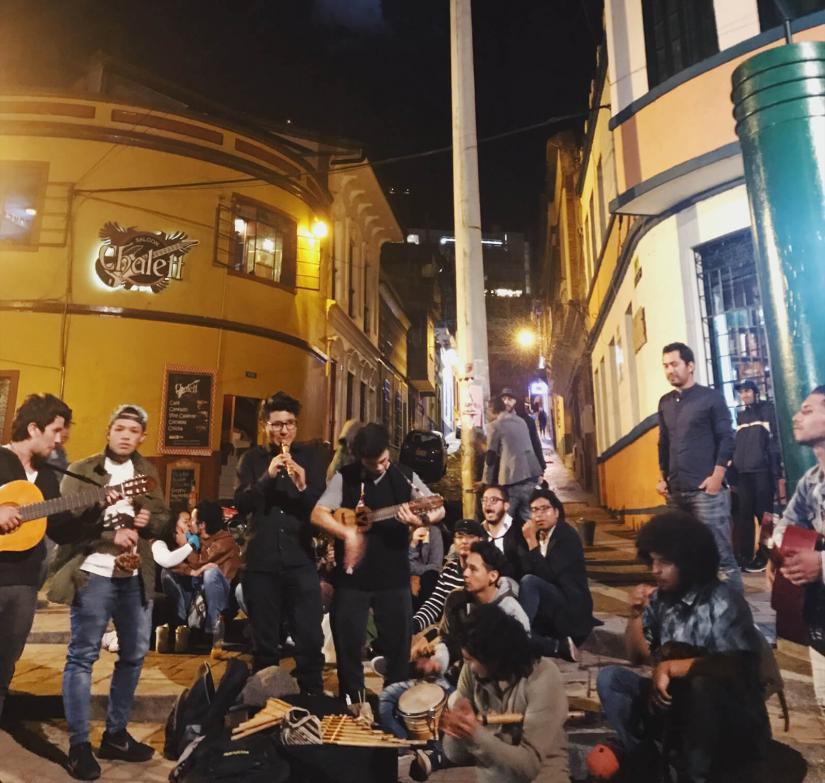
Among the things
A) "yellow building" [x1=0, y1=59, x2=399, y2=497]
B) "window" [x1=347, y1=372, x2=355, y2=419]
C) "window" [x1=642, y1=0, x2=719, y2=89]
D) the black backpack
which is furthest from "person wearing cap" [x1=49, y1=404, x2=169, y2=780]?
"window" [x1=347, y1=372, x2=355, y2=419]

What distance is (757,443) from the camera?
5785 millimetres

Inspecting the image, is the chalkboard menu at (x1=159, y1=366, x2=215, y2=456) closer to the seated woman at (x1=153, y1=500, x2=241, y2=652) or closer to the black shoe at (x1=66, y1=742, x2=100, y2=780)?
the seated woman at (x1=153, y1=500, x2=241, y2=652)

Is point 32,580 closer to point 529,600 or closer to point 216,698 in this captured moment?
point 216,698

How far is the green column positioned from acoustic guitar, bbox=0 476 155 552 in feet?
14.5

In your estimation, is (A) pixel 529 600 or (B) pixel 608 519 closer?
(A) pixel 529 600

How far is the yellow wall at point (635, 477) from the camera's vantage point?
8023 millimetres

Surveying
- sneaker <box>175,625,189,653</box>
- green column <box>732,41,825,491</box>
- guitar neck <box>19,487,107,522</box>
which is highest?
green column <box>732,41,825,491</box>

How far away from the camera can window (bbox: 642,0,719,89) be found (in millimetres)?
6863

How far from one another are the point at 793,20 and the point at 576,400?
15587 mm

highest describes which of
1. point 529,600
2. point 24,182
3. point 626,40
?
point 24,182

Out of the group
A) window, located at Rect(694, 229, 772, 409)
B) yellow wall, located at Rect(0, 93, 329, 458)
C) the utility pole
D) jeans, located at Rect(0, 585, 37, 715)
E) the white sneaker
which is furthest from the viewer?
yellow wall, located at Rect(0, 93, 329, 458)

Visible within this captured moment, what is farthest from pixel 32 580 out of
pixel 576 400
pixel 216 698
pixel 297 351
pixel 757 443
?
pixel 576 400

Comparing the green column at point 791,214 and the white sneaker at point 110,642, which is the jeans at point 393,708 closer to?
the green column at point 791,214

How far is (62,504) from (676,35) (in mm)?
8239
